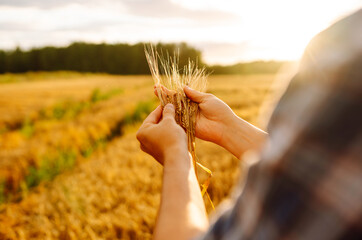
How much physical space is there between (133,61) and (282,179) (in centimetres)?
5279

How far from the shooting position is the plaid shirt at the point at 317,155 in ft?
1.18

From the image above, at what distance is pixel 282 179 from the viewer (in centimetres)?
39

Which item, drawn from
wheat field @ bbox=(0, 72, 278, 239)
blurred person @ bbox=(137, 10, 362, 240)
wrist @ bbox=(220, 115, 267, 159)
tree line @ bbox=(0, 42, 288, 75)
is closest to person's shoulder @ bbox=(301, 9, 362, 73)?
blurred person @ bbox=(137, 10, 362, 240)

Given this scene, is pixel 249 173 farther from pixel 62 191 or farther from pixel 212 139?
pixel 62 191

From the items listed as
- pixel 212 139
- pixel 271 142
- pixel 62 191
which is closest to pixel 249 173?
pixel 271 142

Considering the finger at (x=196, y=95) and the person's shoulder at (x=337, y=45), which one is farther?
the finger at (x=196, y=95)

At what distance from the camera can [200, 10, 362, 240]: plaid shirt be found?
36 cm

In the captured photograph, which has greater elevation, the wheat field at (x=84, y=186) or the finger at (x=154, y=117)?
the finger at (x=154, y=117)

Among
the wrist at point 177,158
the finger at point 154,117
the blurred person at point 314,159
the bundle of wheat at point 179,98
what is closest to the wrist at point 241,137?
the bundle of wheat at point 179,98

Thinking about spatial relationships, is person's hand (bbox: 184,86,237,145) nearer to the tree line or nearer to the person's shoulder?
the person's shoulder

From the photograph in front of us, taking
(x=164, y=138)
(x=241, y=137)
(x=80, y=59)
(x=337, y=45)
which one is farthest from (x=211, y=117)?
(x=80, y=59)

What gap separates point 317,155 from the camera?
0.38m

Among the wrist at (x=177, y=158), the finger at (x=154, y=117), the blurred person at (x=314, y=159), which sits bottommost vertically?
the finger at (x=154, y=117)

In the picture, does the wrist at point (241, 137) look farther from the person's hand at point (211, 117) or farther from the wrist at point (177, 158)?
the wrist at point (177, 158)
